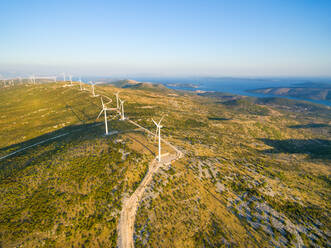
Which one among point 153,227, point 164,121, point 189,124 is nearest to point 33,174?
point 153,227

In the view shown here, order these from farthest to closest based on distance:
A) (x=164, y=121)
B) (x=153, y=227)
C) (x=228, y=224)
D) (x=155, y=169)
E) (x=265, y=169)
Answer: (x=164, y=121) → (x=265, y=169) → (x=155, y=169) → (x=228, y=224) → (x=153, y=227)

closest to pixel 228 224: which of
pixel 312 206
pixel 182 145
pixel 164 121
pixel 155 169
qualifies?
pixel 155 169

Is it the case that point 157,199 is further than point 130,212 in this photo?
Yes

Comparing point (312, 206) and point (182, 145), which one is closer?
point (312, 206)

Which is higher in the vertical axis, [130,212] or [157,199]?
[157,199]

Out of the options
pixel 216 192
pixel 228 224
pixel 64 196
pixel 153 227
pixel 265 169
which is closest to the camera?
pixel 153 227

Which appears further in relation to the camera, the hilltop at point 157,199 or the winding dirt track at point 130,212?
the hilltop at point 157,199

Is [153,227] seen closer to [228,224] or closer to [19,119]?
[228,224]

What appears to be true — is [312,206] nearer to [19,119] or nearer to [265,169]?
[265,169]

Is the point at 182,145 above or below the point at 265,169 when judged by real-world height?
above

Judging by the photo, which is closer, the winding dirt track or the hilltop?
the winding dirt track
